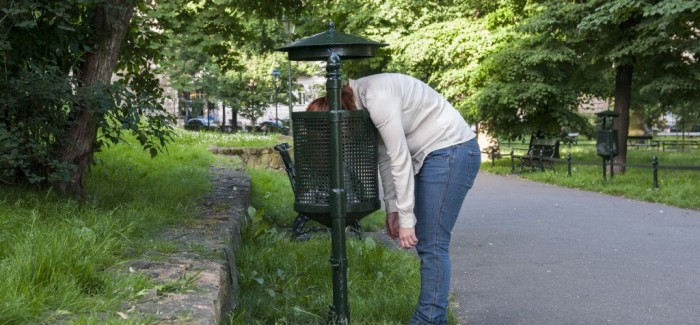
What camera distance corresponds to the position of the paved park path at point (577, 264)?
541cm

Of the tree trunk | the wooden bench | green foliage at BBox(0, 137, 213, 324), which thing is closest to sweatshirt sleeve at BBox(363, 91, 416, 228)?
green foliage at BBox(0, 137, 213, 324)

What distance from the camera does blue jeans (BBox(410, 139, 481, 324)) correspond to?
3951 mm

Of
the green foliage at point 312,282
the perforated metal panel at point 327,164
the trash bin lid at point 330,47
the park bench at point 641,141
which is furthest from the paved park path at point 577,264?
the park bench at point 641,141

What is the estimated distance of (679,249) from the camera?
8.08 metres

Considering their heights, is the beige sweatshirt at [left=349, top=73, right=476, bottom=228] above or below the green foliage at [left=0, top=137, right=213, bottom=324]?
above

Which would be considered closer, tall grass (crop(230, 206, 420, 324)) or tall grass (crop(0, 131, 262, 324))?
tall grass (crop(0, 131, 262, 324))

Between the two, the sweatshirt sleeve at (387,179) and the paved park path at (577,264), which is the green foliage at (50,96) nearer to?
the sweatshirt sleeve at (387,179)

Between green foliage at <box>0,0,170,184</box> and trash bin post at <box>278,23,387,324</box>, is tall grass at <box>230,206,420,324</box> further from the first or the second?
green foliage at <box>0,0,170,184</box>

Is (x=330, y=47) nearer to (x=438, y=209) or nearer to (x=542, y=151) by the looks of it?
(x=438, y=209)

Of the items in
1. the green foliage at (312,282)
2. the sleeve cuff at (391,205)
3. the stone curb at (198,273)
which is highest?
the sleeve cuff at (391,205)

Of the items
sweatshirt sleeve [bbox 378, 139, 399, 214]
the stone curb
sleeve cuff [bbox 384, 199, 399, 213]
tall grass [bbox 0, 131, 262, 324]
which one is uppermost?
sweatshirt sleeve [bbox 378, 139, 399, 214]

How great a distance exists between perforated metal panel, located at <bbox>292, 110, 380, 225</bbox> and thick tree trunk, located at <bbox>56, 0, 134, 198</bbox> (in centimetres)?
257

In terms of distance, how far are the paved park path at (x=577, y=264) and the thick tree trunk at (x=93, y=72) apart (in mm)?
3204

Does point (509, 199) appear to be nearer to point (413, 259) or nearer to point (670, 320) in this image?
point (413, 259)
